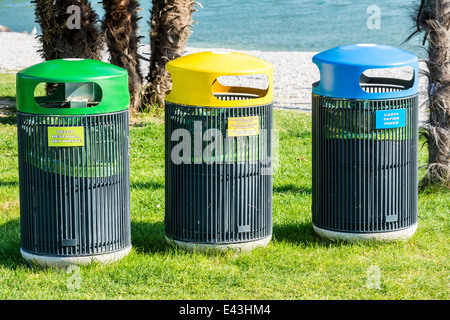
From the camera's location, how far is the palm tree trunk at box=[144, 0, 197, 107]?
9.91 meters

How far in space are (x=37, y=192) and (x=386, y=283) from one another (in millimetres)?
2332

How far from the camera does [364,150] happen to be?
5.21 meters

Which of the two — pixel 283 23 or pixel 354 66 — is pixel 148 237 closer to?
pixel 354 66

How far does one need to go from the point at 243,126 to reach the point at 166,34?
5.27 m

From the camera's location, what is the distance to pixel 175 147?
200 inches

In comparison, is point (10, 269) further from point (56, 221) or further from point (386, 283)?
point (386, 283)

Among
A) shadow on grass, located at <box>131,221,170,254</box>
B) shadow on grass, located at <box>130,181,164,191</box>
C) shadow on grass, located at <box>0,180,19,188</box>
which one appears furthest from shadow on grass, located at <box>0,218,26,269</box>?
shadow on grass, located at <box>130,181,164,191</box>

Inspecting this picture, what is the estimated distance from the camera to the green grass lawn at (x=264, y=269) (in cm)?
458

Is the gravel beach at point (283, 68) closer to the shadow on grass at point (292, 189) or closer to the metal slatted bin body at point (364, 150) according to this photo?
the shadow on grass at point (292, 189)

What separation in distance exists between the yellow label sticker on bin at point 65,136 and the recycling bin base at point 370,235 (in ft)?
6.37

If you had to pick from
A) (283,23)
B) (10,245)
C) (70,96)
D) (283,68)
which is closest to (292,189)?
(70,96)

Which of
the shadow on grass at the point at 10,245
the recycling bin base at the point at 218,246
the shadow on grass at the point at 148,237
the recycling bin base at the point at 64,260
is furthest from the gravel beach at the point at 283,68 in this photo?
the shadow on grass at the point at 10,245

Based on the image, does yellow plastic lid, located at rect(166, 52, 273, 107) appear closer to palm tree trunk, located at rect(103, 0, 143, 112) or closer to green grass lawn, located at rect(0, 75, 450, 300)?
green grass lawn, located at rect(0, 75, 450, 300)

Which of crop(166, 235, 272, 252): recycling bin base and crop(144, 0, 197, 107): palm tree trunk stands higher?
crop(144, 0, 197, 107): palm tree trunk
